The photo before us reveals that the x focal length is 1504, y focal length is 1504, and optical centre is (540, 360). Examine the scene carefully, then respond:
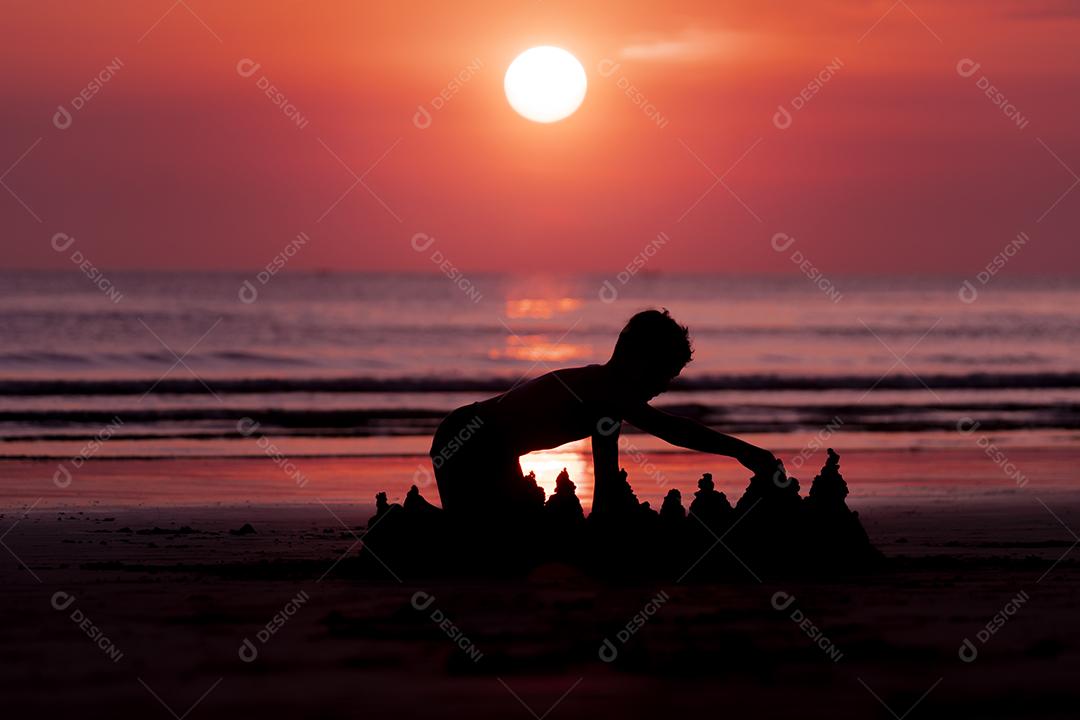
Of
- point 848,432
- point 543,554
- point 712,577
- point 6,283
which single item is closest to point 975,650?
point 712,577

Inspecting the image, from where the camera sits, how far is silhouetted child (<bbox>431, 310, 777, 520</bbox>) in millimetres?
8055

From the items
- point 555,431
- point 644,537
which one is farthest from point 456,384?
point 644,537

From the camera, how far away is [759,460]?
26.3ft

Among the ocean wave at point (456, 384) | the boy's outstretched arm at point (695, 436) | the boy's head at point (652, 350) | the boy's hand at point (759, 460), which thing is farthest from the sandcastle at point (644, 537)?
the ocean wave at point (456, 384)

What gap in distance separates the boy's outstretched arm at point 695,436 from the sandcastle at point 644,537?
17cm

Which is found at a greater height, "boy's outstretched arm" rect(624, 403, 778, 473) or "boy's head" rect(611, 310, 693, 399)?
"boy's head" rect(611, 310, 693, 399)

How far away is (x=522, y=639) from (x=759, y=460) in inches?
83.5

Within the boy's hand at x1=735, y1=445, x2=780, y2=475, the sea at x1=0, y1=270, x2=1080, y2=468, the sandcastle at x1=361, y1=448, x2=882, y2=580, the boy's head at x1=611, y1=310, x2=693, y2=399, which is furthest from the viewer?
the sea at x1=0, y1=270, x2=1080, y2=468

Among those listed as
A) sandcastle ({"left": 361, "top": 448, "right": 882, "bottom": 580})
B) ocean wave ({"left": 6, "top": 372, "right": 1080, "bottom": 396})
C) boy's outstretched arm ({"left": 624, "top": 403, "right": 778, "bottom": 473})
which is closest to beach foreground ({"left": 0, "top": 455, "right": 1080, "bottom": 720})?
sandcastle ({"left": 361, "top": 448, "right": 882, "bottom": 580})

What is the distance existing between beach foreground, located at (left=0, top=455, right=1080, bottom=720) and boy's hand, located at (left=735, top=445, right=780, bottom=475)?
55 cm

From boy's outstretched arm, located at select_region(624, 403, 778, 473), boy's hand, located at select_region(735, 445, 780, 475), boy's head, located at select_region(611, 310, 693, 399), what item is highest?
boy's head, located at select_region(611, 310, 693, 399)

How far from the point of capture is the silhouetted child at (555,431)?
8.05m

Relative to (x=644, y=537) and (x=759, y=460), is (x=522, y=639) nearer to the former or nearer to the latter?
(x=644, y=537)

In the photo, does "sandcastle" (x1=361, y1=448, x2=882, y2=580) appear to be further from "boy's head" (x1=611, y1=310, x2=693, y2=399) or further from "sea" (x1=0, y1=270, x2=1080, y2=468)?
"sea" (x1=0, y1=270, x2=1080, y2=468)
